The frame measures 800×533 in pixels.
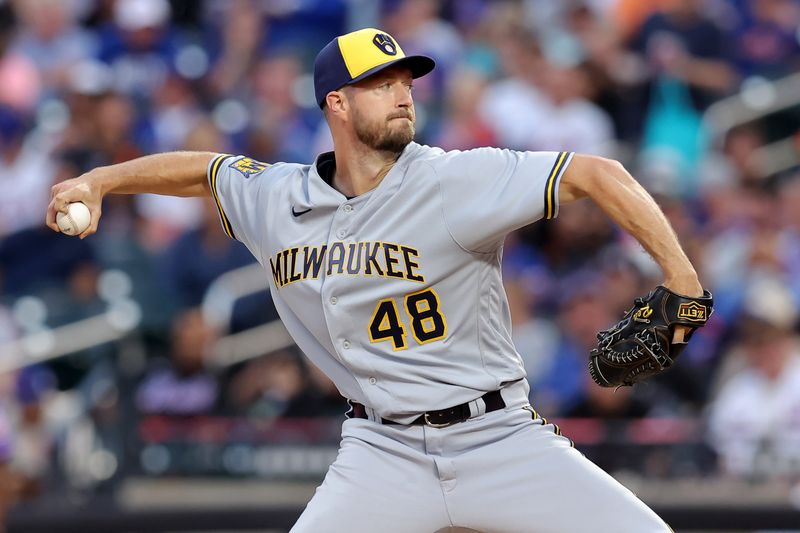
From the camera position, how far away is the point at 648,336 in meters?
3.82

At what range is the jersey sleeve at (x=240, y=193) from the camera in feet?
14.9

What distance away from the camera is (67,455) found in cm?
735

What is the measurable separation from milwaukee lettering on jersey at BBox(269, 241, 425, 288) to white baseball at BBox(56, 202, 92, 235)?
24.1 inches

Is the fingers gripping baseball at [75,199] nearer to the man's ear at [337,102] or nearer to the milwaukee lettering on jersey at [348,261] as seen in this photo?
the milwaukee lettering on jersey at [348,261]

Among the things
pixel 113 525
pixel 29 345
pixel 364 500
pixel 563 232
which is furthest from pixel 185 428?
pixel 364 500

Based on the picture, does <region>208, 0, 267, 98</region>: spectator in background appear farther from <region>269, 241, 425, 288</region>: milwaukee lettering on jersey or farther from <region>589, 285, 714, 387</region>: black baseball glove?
→ <region>589, 285, 714, 387</region>: black baseball glove

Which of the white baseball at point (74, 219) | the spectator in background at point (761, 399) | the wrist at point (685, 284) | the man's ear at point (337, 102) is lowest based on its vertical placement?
the spectator in background at point (761, 399)

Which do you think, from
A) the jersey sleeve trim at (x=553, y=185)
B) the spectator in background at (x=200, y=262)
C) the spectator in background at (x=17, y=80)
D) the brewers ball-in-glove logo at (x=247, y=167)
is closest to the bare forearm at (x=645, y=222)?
the jersey sleeve trim at (x=553, y=185)

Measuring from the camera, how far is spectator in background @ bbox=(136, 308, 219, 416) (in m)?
7.65

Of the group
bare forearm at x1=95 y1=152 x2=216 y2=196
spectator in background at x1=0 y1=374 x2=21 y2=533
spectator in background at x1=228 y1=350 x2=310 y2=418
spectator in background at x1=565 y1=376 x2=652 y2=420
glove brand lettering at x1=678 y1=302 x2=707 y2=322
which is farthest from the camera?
spectator in background at x1=228 y1=350 x2=310 y2=418

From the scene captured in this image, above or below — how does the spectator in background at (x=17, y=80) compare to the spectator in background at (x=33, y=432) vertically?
above

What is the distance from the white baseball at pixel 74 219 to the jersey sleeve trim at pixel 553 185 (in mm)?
1430

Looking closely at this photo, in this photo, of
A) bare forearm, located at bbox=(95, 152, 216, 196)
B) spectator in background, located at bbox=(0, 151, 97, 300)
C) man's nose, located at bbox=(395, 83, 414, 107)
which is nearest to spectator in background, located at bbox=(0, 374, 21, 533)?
spectator in background, located at bbox=(0, 151, 97, 300)

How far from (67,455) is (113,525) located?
52cm
